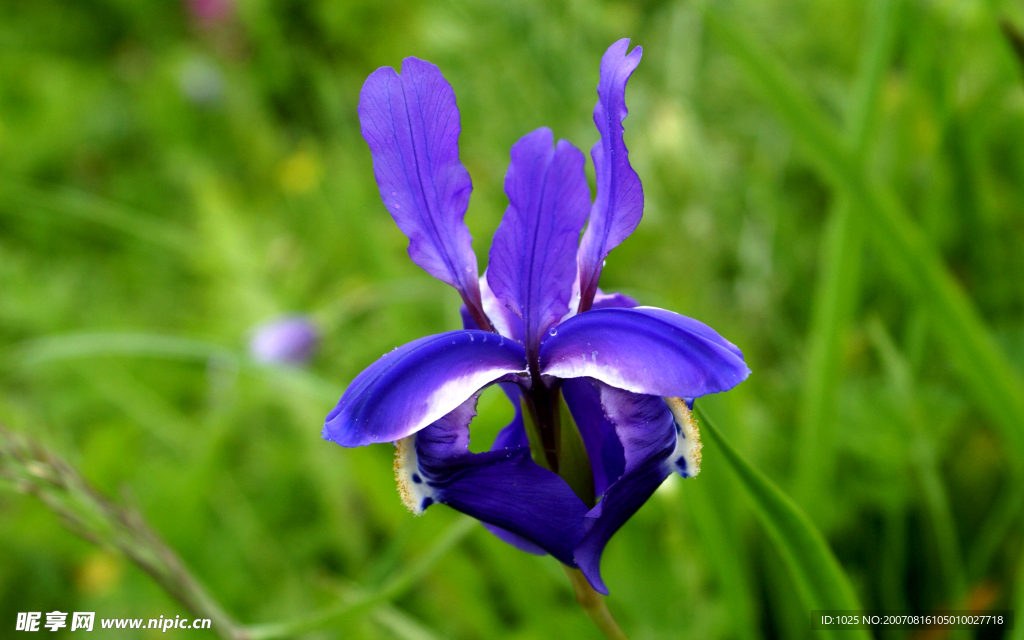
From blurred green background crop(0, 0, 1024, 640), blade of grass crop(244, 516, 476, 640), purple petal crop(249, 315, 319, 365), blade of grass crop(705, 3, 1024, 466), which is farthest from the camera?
purple petal crop(249, 315, 319, 365)

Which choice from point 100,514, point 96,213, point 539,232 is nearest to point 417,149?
point 539,232

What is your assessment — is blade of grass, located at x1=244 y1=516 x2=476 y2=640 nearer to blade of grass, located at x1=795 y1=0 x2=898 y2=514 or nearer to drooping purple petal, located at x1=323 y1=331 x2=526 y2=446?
drooping purple petal, located at x1=323 y1=331 x2=526 y2=446

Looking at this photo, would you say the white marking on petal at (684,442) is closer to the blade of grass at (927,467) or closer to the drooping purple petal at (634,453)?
the drooping purple petal at (634,453)

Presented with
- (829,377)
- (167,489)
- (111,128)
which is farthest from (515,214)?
(111,128)

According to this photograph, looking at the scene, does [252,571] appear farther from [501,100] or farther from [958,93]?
[958,93]

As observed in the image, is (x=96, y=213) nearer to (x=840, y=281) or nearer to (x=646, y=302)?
(x=646, y=302)

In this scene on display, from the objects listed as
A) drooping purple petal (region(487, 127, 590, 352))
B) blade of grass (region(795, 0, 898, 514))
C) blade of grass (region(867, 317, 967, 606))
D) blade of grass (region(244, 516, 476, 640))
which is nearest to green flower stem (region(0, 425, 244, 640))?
blade of grass (region(244, 516, 476, 640))

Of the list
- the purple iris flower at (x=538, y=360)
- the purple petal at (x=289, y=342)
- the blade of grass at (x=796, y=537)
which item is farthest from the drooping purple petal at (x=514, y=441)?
the purple petal at (x=289, y=342)
